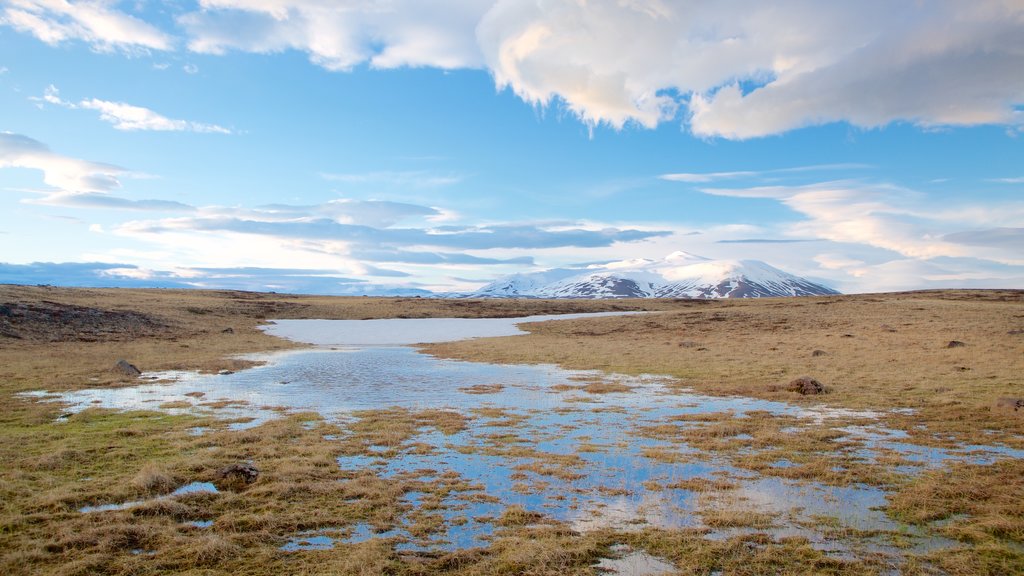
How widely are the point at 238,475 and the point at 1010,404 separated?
2654 centimetres

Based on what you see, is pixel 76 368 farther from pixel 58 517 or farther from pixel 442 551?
pixel 442 551

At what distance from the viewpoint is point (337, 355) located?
44875 millimetres

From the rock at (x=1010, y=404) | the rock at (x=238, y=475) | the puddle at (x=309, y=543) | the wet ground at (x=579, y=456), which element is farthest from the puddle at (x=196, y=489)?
the rock at (x=1010, y=404)

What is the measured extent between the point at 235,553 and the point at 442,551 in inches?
140

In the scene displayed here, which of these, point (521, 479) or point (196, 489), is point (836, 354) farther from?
point (196, 489)

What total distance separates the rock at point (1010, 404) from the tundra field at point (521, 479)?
8 cm

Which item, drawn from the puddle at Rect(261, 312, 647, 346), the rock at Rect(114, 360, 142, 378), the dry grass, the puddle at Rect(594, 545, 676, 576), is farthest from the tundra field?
the puddle at Rect(261, 312, 647, 346)

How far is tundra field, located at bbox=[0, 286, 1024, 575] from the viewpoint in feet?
31.0

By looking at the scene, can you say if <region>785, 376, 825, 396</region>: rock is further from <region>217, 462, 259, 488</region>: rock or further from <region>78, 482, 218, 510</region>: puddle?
<region>78, 482, 218, 510</region>: puddle

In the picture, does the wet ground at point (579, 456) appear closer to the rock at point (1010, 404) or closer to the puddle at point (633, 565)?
the puddle at point (633, 565)

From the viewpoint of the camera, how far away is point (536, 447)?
1702 cm

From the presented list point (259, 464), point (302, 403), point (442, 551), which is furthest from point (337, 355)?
point (442, 551)

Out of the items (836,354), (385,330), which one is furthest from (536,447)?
(385,330)

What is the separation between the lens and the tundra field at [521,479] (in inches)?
372
